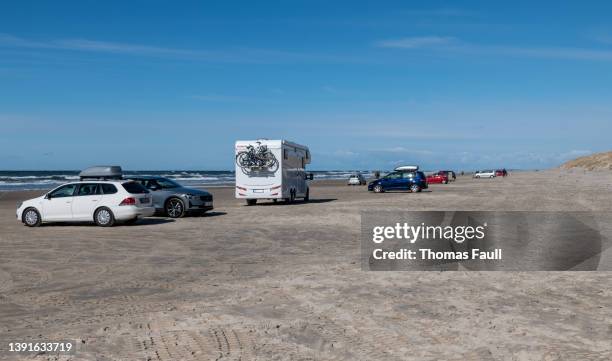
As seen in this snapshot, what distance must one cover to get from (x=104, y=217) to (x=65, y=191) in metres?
1.78

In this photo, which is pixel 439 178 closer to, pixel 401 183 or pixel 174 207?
pixel 401 183

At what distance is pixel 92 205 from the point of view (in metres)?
19.4

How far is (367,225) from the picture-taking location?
64.6 feet

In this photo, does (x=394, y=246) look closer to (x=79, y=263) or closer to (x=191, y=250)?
(x=191, y=250)

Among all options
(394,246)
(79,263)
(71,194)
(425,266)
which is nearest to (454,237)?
(394,246)

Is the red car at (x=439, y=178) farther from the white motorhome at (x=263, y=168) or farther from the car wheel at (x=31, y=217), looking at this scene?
the car wheel at (x=31, y=217)

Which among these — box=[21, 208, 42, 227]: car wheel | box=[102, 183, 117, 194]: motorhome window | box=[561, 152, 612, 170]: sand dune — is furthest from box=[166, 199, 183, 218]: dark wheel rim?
box=[561, 152, 612, 170]: sand dune

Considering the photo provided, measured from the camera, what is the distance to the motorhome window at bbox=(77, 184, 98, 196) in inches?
773

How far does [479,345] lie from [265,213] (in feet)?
60.9

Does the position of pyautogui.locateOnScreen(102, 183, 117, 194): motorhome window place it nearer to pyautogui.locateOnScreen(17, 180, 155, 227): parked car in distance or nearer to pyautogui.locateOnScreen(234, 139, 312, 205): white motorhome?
pyautogui.locateOnScreen(17, 180, 155, 227): parked car in distance

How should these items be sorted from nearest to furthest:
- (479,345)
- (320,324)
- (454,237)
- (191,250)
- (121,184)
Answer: (479,345), (320,324), (191,250), (454,237), (121,184)

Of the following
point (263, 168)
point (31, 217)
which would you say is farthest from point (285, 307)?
point (263, 168)

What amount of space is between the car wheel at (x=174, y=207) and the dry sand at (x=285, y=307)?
8672 mm

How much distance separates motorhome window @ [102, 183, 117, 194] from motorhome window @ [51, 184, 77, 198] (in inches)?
44.6
